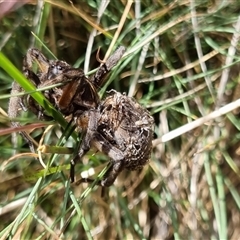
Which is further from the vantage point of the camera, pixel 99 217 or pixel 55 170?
pixel 99 217

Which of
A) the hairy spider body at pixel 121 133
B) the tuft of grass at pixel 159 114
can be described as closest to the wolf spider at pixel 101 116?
the hairy spider body at pixel 121 133

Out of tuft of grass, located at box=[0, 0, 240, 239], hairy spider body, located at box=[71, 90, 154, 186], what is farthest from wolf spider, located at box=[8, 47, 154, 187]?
tuft of grass, located at box=[0, 0, 240, 239]

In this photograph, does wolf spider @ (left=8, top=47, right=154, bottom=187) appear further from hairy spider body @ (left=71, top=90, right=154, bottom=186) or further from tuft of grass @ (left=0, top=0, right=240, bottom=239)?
tuft of grass @ (left=0, top=0, right=240, bottom=239)

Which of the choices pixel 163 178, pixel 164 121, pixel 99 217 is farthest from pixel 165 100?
pixel 99 217

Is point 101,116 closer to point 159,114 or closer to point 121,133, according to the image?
point 121,133

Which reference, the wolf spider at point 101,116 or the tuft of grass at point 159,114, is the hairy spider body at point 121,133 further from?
the tuft of grass at point 159,114

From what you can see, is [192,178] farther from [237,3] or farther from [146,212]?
[237,3]
